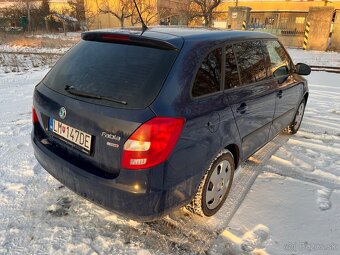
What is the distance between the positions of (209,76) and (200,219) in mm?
1328

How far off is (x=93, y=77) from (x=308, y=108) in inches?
221

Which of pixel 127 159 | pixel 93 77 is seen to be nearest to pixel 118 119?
pixel 127 159

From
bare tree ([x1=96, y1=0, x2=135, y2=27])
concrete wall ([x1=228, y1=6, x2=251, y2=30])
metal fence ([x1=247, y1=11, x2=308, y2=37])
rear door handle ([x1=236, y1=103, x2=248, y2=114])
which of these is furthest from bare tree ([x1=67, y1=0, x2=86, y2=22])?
rear door handle ([x1=236, y1=103, x2=248, y2=114])

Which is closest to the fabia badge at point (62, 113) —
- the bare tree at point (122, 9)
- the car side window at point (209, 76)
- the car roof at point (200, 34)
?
the car roof at point (200, 34)

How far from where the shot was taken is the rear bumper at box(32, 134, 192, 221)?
2.09 m

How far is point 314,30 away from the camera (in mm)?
19906

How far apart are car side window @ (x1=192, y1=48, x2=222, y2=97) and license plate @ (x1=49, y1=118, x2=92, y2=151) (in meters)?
0.88

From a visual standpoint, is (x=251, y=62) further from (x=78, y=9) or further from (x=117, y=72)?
(x=78, y=9)

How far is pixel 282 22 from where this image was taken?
946 inches

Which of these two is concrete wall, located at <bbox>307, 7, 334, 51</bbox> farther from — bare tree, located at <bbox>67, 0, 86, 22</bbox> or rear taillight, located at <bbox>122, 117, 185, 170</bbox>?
bare tree, located at <bbox>67, 0, 86, 22</bbox>

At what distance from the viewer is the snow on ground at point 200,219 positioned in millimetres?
2434

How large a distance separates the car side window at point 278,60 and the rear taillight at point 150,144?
2107 millimetres

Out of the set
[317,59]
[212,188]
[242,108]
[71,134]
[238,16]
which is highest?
[238,16]

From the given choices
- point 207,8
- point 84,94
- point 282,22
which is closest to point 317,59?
point 282,22
